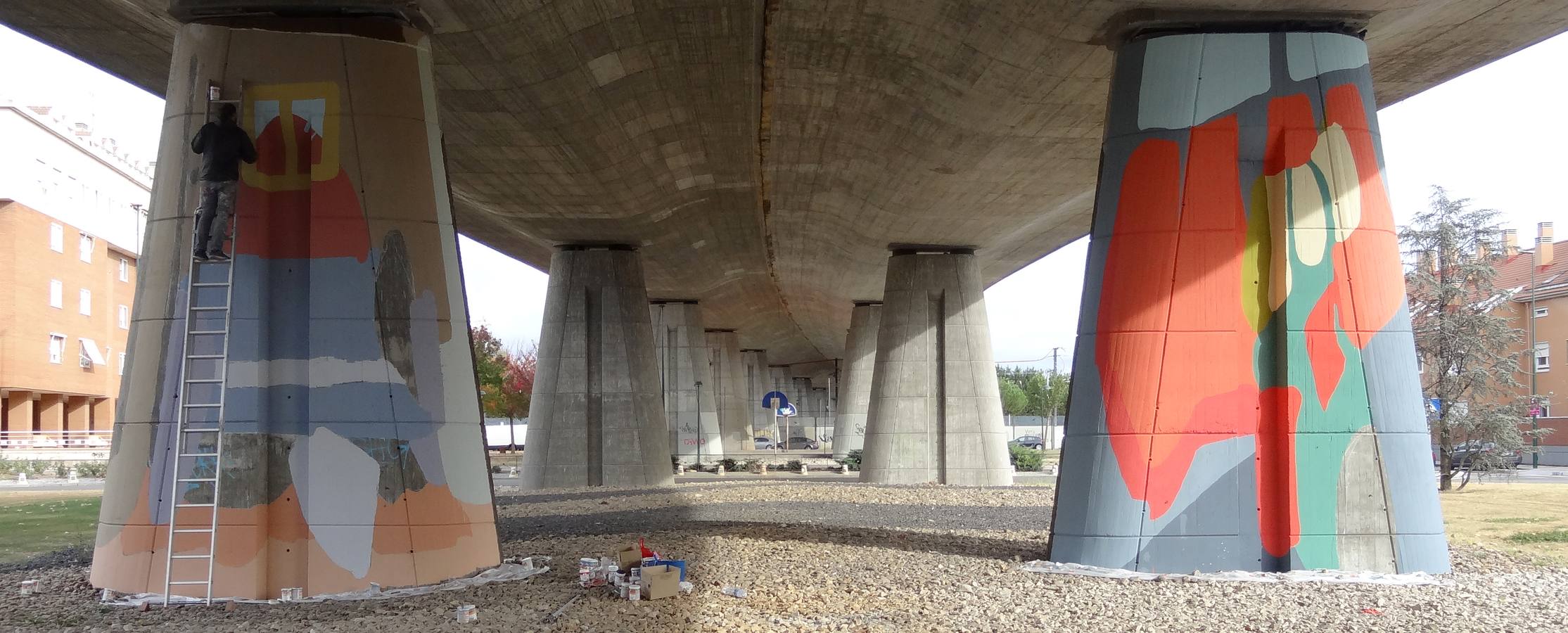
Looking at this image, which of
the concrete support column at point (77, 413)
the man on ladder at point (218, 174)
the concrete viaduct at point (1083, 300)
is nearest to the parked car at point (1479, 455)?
the concrete viaduct at point (1083, 300)

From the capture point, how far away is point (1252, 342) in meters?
13.9

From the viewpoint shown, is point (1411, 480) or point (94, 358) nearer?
point (1411, 480)

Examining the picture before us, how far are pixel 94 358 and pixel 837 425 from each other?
32464mm

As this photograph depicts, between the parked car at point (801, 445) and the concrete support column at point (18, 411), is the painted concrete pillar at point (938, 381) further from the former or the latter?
the parked car at point (801, 445)

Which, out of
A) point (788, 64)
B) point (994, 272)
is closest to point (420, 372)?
point (788, 64)

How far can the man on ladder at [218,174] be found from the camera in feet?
41.6

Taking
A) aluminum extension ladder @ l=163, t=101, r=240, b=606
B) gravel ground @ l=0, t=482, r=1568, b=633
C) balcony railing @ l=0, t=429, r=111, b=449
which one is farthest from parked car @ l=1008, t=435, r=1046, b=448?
aluminum extension ladder @ l=163, t=101, r=240, b=606

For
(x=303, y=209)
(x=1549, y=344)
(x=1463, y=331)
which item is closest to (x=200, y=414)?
(x=303, y=209)

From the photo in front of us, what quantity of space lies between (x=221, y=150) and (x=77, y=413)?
4945 cm

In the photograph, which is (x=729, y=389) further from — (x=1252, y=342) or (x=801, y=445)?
(x=1252, y=342)

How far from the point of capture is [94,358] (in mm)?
55188

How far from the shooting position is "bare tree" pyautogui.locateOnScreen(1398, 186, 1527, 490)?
99.5 ft

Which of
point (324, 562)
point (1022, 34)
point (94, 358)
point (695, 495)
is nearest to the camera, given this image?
point (324, 562)

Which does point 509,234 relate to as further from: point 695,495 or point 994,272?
point 994,272
